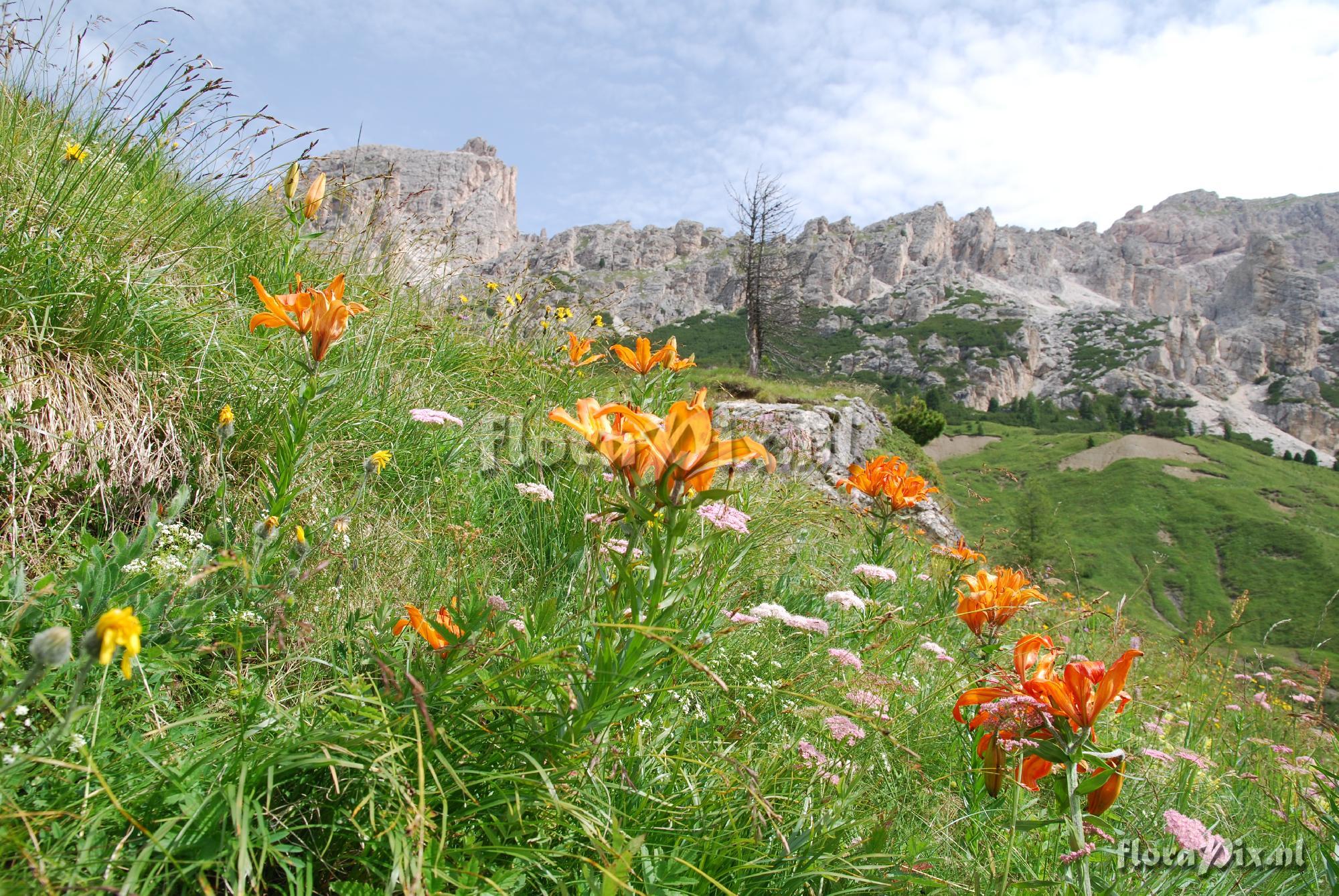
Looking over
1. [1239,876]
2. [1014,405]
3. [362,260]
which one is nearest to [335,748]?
[1239,876]

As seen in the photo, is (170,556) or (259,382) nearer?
(170,556)

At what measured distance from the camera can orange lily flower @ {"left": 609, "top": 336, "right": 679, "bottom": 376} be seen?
2666mm

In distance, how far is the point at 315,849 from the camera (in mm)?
1100

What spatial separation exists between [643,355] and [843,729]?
1.74 metres

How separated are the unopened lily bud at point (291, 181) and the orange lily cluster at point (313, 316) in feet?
3.48

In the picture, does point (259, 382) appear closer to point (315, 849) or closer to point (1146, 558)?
point (315, 849)

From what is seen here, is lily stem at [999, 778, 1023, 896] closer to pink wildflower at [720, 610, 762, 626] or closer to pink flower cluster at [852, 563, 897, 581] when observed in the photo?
pink wildflower at [720, 610, 762, 626]

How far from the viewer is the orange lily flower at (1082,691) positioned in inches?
48.0

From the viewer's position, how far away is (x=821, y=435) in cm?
1100

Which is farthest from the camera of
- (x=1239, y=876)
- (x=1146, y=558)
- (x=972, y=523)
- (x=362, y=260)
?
(x=1146, y=558)

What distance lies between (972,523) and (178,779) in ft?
156

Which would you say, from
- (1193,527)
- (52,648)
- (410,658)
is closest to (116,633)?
(52,648)

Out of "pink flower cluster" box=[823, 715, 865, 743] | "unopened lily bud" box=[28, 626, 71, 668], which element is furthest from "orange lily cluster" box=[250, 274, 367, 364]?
"pink flower cluster" box=[823, 715, 865, 743]

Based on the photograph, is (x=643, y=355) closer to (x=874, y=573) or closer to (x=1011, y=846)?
(x=874, y=573)
